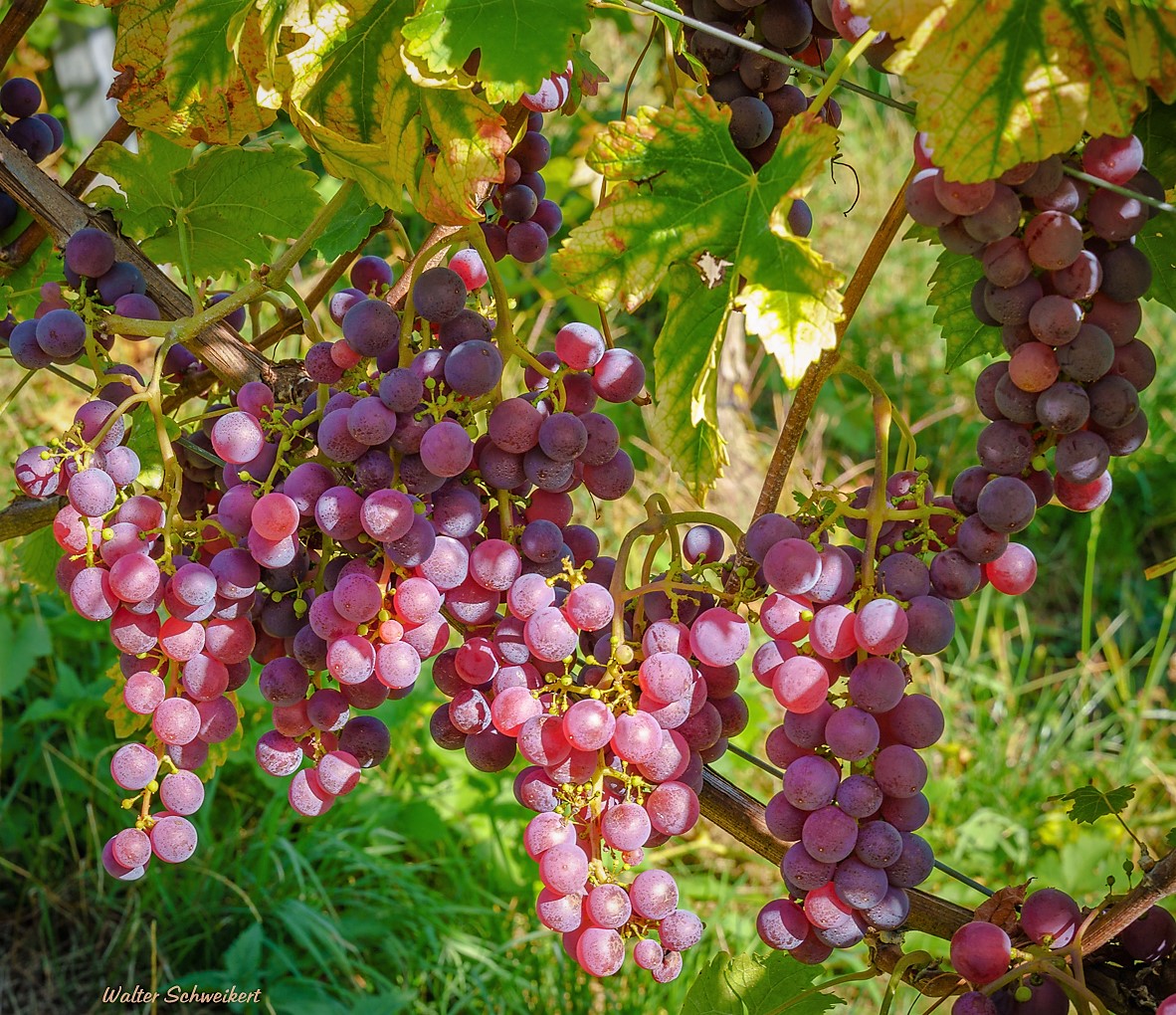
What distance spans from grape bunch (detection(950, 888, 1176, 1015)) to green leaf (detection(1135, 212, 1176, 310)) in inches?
12.0

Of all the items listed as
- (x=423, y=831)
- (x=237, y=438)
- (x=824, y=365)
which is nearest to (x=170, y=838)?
(x=237, y=438)

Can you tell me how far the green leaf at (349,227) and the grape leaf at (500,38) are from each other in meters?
0.21

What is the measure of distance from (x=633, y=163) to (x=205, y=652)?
0.34m

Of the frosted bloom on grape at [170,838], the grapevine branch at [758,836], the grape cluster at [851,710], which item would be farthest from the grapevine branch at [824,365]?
the frosted bloom on grape at [170,838]

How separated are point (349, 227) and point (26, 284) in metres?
0.25

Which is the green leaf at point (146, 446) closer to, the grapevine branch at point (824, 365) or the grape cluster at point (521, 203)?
the grape cluster at point (521, 203)

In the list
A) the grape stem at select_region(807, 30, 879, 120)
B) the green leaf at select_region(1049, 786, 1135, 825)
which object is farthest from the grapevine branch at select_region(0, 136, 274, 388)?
the green leaf at select_region(1049, 786, 1135, 825)

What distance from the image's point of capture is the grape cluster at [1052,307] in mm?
438

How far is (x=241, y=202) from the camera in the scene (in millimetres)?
733

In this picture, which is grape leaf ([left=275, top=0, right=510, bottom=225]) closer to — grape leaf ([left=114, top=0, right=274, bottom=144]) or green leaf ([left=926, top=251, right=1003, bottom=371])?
grape leaf ([left=114, top=0, right=274, bottom=144])

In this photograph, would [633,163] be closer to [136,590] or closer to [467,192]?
[467,192]

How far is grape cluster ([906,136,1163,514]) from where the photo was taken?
0.44 meters

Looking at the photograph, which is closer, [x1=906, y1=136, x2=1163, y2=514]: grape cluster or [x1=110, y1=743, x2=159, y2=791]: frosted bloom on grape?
[x1=906, y1=136, x2=1163, y2=514]: grape cluster

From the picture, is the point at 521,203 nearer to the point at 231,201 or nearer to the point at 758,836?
the point at 231,201
